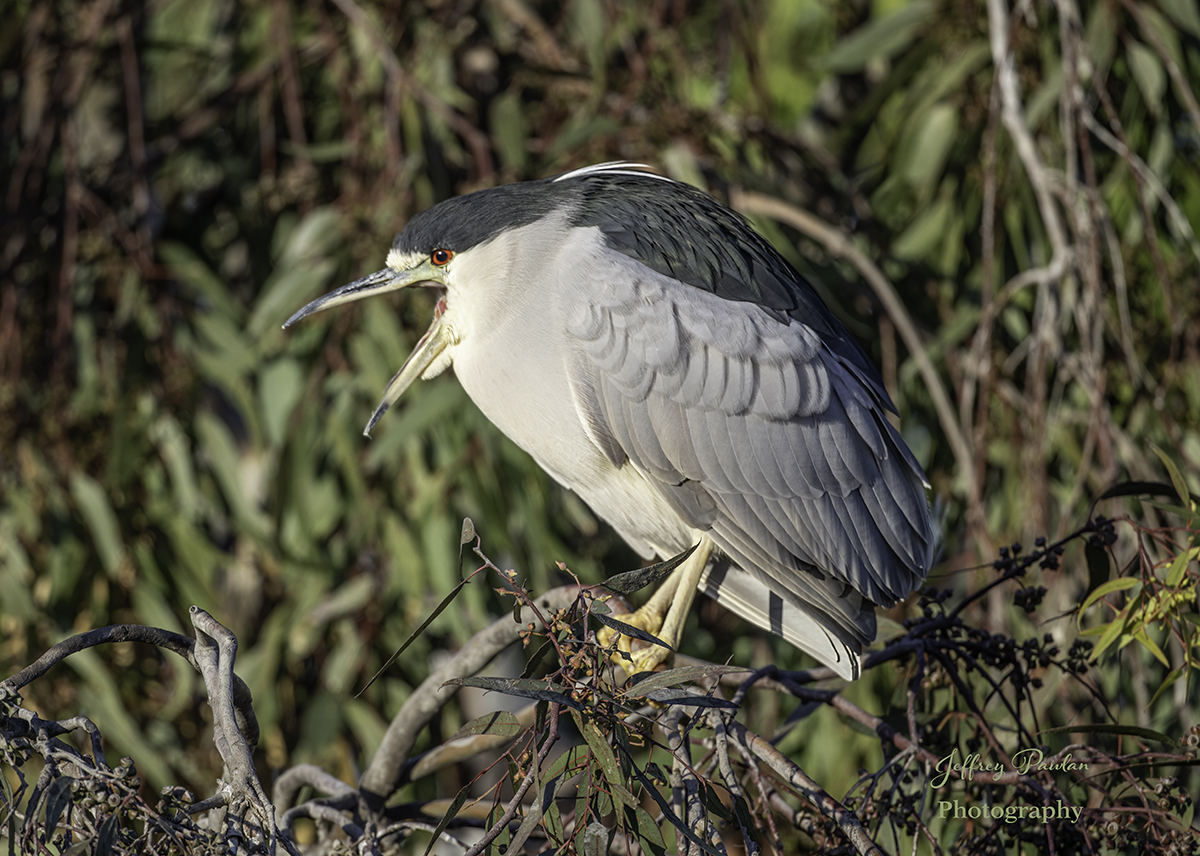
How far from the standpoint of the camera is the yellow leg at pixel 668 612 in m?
1.49

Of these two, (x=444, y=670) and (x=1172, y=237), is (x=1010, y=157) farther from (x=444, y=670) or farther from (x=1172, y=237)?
(x=444, y=670)

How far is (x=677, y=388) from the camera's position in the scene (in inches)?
59.1

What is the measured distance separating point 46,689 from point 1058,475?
218 cm

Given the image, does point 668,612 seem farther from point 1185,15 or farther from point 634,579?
point 1185,15

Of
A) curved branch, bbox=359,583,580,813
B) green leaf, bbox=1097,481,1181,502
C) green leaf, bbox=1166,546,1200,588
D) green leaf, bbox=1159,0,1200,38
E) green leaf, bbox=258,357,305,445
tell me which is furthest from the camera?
green leaf, bbox=258,357,305,445

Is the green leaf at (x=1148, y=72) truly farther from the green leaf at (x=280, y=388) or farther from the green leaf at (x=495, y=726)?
the green leaf at (x=495, y=726)

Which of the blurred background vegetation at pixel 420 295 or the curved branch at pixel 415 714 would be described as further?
the blurred background vegetation at pixel 420 295

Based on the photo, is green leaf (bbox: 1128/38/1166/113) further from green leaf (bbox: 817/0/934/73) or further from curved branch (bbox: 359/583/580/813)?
curved branch (bbox: 359/583/580/813)

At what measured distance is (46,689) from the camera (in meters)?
2.33

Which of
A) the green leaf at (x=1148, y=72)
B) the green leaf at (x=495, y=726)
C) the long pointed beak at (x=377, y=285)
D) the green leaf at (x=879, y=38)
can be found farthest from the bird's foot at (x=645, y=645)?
the green leaf at (x=1148, y=72)

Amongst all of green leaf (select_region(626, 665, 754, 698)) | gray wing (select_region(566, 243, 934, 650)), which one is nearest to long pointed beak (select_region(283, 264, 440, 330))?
gray wing (select_region(566, 243, 934, 650))

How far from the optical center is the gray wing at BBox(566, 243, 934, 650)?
146cm

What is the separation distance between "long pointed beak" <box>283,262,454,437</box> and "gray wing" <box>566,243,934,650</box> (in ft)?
0.73

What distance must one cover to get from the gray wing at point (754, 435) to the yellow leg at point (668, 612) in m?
0.07
